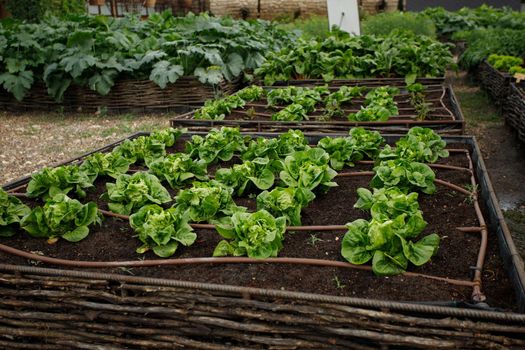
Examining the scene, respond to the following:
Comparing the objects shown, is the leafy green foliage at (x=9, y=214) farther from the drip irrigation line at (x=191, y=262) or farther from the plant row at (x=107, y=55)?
the plant row at (x=107, y=55)

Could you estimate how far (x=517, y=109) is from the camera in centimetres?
605

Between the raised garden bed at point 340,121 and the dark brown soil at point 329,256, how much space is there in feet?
4.97

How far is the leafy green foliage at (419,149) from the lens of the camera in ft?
11.2

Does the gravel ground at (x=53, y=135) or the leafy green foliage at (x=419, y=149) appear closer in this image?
the leafy green foliage at (x=419, y=149)

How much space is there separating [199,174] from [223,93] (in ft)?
16.0

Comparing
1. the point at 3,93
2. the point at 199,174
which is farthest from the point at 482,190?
the point at 3,93

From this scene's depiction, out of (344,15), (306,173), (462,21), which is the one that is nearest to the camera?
(306,173)

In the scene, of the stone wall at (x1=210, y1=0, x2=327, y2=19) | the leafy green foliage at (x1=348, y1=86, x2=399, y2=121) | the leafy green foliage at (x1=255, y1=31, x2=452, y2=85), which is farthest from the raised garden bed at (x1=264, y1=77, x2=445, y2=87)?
the stone wall at (x1=210, y1=0, x2=327, y2=19)

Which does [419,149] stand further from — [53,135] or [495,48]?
[495,48]

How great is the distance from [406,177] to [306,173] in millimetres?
579

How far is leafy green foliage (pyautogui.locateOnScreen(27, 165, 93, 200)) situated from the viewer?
10.3 feet

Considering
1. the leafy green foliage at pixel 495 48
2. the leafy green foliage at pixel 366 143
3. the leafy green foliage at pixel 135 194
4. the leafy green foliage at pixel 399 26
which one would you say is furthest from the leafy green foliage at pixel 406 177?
Result: the leafy green foliage at pixel 399 26

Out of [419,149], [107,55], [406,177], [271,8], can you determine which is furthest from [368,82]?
[271,8]

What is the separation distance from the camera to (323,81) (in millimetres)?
7043
